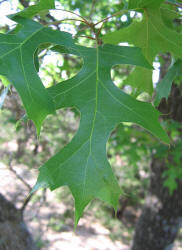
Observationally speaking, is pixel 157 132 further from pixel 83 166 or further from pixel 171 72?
pixel 171 72

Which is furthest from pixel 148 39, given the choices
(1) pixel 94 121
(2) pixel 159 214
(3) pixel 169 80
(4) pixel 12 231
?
(2) pixel 159 214

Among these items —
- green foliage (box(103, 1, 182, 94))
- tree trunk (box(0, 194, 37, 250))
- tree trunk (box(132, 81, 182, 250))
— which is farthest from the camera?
tree trunk (box(132, 81, 182, 250))

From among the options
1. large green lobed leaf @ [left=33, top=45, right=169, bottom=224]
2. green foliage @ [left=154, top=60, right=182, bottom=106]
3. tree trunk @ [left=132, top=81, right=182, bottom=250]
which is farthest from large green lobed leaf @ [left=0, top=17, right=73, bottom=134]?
tree trunk @ [left=132, top=81, right=182, bottom=250]

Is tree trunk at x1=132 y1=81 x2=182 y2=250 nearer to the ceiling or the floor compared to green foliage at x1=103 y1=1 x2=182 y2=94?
nearer to the floor

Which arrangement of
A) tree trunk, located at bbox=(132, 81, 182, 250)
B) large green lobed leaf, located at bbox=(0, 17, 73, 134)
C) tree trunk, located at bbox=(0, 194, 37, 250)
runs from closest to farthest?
large green lobed leaf, located at bbox=(0, 17, 73, 134) < tree trunk, located at bbox=(0, 194, 37, 250) < tree trunk, located at bbox=(132, 81, 182, 250)

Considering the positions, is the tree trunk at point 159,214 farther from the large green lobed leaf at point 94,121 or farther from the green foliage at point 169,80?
the large green lobed leaf at point 94,121

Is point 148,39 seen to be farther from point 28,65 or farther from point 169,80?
point 28,65

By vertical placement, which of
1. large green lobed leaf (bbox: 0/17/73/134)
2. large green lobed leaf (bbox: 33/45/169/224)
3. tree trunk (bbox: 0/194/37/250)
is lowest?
tree trunk (bbox: 0/194/37/250)

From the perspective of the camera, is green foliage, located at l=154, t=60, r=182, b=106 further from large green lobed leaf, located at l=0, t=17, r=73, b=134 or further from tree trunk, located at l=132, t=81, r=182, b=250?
tree trunk, located at l=132, t=81, r=182, b=250
